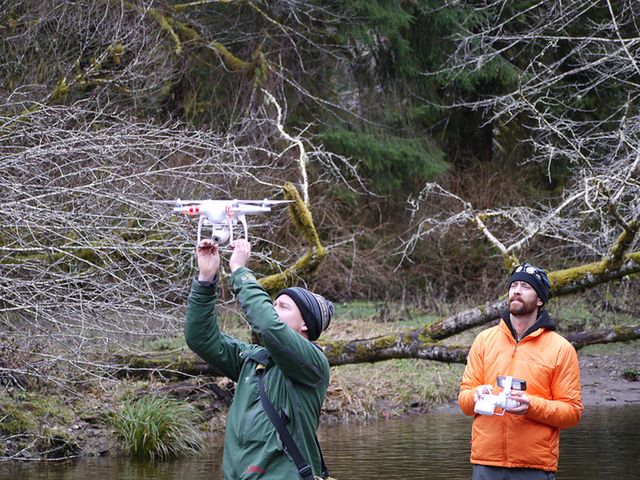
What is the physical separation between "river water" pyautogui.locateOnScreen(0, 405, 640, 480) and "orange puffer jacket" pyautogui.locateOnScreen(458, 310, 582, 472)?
3.96m

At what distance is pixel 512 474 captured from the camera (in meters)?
5.65

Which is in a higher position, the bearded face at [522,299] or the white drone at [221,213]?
the white drone at [221,213]

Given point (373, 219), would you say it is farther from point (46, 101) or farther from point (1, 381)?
point (1, 381)

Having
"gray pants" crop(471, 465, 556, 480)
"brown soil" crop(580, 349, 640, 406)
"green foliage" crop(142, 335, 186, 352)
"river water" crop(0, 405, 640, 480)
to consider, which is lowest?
"river water" crop(0, 405, 640, 480)

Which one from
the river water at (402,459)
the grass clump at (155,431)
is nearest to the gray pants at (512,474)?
the river water at (402,459)

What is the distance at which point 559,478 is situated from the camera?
31.0 feet

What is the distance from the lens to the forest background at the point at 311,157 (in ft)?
34.2

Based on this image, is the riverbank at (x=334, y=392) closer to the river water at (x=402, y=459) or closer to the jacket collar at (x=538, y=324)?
the river water at (x=402, y=459)

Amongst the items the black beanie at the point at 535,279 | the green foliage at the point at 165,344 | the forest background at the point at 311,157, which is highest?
the forest background at the point at 311,157

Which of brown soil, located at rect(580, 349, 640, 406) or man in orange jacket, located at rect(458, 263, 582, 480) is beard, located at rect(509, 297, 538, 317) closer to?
man in orange jacket, located at rect(458, 263, 582, 480)

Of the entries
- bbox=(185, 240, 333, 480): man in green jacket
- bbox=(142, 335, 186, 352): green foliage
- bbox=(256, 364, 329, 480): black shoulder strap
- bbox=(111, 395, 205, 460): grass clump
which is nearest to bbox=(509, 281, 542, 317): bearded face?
bbox=(185, 240, 333, 480): man in green jacket

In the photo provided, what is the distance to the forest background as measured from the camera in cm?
1041

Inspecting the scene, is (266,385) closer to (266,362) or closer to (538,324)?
(266,362)

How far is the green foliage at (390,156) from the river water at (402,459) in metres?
9.39
